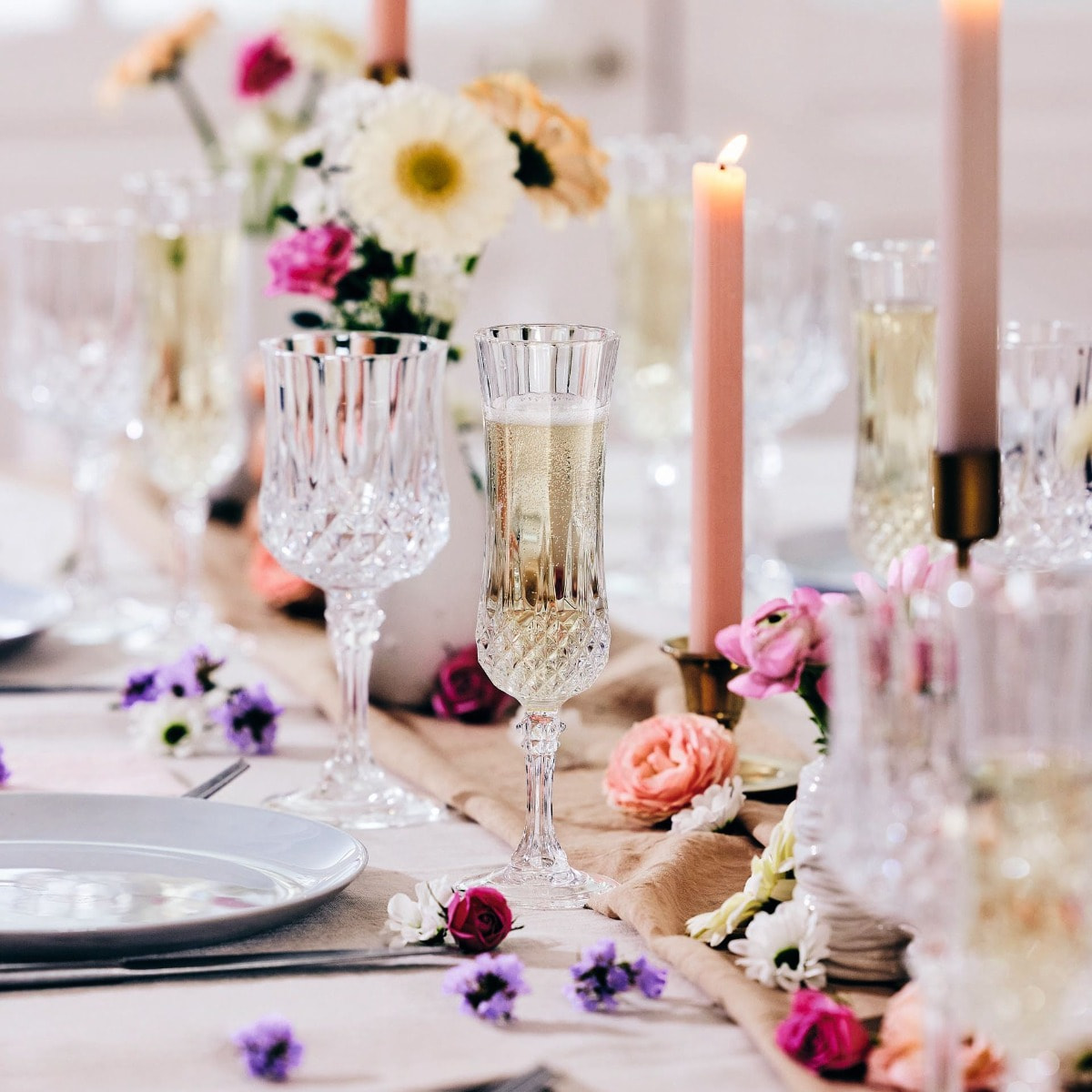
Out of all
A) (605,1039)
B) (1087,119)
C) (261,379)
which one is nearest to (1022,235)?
(1087,119)

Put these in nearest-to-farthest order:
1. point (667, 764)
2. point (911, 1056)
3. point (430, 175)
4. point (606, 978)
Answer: point (911, 1056)
point (606, 978)
point (667, 764)
point (430, 175)

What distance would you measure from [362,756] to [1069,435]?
0.49 metres

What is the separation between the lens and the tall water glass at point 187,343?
163 cm

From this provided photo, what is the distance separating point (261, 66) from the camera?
1874mm

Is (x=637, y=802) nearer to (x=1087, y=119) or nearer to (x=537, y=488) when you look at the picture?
(x=537, y=488)

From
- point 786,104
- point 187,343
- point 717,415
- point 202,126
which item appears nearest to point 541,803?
point 717,415

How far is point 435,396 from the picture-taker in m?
1.14

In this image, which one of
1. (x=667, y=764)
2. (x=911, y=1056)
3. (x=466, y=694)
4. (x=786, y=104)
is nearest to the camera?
(x=911, y=1056)

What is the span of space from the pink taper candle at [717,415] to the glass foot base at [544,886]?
20 centimetres

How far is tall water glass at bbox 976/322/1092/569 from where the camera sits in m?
1.10

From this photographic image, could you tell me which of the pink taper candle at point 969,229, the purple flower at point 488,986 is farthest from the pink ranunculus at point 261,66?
the purple flower at point 488,986

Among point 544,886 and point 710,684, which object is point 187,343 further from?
point 544,886

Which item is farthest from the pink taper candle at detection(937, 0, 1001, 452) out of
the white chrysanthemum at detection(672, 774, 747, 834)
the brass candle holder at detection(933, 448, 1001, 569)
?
the white chrysanthemum at detection(672, 774, 747, 834)

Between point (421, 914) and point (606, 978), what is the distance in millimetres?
118
